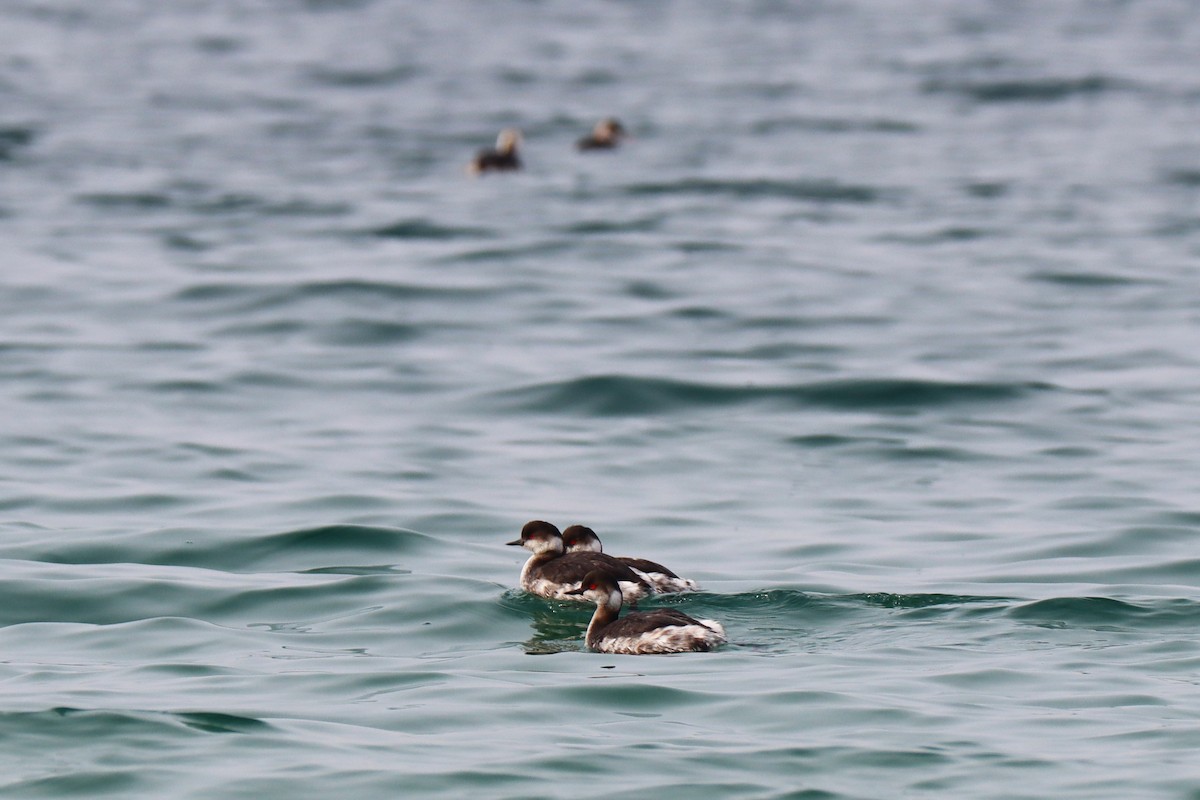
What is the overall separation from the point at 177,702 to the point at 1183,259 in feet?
53.9

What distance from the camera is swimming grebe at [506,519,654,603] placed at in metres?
10.8

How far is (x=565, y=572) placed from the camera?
10.9m

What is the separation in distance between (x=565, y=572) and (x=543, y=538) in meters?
0.58

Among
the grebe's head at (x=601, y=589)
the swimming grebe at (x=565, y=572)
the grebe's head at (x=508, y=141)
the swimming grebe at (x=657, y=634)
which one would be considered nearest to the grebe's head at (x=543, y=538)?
the swimming grebe at (x=565, y=572)

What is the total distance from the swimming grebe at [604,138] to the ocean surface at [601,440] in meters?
0.21

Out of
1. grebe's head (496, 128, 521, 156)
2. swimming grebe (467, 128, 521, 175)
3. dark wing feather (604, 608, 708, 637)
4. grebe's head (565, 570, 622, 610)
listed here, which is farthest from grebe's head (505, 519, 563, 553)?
grebe's head (496, 128, 521, 156)

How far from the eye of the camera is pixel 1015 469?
1453cm

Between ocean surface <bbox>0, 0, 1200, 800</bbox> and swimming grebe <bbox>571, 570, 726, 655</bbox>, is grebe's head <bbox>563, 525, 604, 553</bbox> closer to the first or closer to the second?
ocean surface <bbox>0, 0, 1200, 800</bbox>

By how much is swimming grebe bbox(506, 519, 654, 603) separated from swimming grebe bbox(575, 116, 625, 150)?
67.1ft

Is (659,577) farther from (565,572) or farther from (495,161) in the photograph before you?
(495,161)

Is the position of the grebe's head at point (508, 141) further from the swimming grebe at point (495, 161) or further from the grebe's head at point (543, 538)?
the grebe's head at point (543, 538)

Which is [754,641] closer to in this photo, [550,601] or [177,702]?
[550,601]

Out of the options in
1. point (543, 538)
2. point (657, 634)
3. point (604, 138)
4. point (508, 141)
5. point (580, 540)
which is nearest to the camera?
point (657, 634)

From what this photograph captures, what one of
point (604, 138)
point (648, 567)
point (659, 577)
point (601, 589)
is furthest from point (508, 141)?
point (601, 589)
